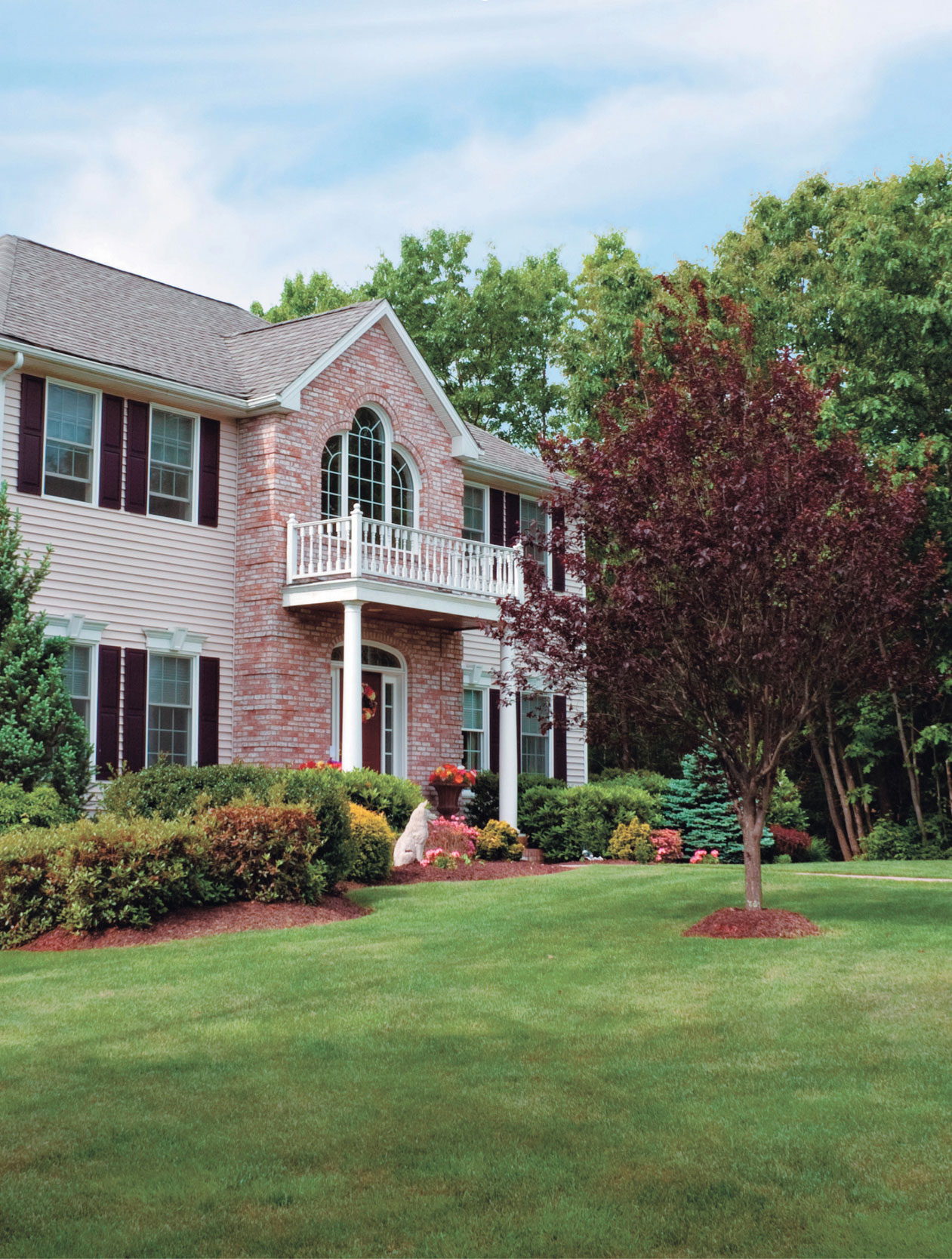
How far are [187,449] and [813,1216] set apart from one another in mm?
16001

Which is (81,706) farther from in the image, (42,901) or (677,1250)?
(677,1250)

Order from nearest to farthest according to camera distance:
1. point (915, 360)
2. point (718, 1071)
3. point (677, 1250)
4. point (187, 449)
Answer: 1. point (677, 1250)
2. point (718, 1071)
3. point (187, 449)
4. point (915, 360)

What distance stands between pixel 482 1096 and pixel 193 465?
1419 centimetres

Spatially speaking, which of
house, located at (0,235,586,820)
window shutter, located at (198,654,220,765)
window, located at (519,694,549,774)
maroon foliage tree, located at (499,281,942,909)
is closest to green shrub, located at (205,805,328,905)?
maroon foliage tree, located at (499,281,942,909)

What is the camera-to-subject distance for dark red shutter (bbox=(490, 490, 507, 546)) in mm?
23781

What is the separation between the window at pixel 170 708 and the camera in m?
18.0

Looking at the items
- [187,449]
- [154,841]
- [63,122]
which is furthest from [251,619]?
[63,122]

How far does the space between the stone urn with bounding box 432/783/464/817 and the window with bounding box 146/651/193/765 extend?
4.03 metres

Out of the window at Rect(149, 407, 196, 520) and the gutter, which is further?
the window at Rect(149, 407, 196, 520)

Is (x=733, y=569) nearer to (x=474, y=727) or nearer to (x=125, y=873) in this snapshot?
(x=125, y=873)

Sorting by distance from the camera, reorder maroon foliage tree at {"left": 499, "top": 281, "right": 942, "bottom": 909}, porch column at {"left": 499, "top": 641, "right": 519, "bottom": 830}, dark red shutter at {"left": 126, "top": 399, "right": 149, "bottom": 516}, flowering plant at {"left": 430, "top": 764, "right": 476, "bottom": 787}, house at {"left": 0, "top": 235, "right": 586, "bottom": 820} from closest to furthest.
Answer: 1. maroon foliage tree at {"left": 499, "top": 281, "right": 942, "bottom": 909}
2. house at {"left": 0, "top": 235, "right": 586, "bottom": 820}
3. dark red shutter at {"left": 126, "top": 399, "right": 149, "bottom": 516}
4. flowering plant at {"left": 430, "top": 764, "right": 476, "bottom": 787}
5. porch column at {"left": 499, "top": 641, "right": 519, "bottom": 830}

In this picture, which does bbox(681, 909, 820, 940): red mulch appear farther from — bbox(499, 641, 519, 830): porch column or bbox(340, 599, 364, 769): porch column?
bbox(499, 641, 519, 830): porch column

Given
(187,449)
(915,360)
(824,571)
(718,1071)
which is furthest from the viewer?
(915,360)

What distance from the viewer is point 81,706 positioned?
1712 cm
